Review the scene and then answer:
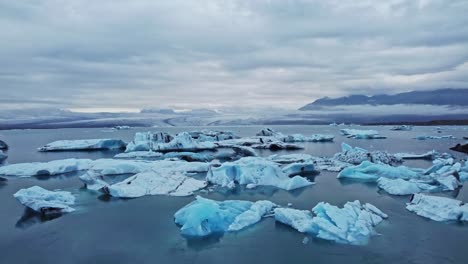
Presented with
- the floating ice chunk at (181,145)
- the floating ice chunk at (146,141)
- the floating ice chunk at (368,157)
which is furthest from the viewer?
the floating ice chunk at (146,141)

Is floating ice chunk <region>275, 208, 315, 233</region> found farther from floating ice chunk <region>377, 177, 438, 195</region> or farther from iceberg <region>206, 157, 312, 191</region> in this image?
floating ice chunk <region>377, 177, 438, 195</region>

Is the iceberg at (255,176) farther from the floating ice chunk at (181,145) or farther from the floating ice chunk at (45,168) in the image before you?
the floating ice chunk at (181,145)

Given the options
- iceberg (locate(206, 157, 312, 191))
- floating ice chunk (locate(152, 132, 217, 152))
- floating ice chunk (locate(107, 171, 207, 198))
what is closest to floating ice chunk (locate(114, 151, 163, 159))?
floating ice chunk (locate(152, 132, 217, 152))

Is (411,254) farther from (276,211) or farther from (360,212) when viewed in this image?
(276,211)

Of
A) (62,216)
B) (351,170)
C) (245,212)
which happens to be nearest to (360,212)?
(245,212)

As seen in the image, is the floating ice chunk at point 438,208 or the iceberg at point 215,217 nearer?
the iceberg at point 215,217

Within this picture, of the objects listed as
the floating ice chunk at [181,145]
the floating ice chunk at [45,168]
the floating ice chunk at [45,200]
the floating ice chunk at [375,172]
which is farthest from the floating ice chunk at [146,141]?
the floating ice chunk at [375,172]
